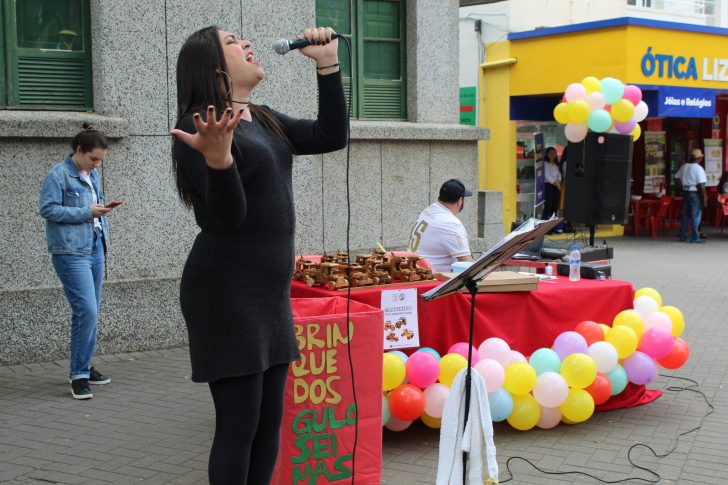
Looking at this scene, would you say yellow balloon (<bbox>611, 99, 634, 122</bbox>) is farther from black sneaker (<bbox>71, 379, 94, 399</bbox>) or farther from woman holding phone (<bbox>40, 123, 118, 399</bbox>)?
black sneaker (<bbox>71, 379, 94, 399</bbox>)

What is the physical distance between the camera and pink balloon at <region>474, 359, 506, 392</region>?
420 cm

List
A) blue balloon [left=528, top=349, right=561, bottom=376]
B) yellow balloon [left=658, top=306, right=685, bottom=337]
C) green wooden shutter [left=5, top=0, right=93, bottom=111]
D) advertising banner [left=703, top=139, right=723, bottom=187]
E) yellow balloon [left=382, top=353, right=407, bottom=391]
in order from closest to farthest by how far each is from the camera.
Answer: yellow balloon [left=382, top=353, right=407, bottom=391] < blue balloon [left=528, top=349, right=561, bottom=376] < yellow balloon [left=658, top=306, right=685, bottom=337] < green wooden shutter [left=5, top=0, right=93, bottom=111] < advertising banner [left=703, top=139, right=723, bottom=187]

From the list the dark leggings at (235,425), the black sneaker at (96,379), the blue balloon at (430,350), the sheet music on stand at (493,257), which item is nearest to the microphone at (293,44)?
the sheet music on stand at (493,257)

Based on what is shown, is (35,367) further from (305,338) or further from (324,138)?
(324,138)

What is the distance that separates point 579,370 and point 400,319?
112cm

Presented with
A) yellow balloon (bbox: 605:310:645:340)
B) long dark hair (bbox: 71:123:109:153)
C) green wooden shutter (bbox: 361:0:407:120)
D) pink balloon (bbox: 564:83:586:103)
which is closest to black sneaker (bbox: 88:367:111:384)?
long dark hair (bbox: 71:123:109:153)

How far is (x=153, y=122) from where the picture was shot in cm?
673

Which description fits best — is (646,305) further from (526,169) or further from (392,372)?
(526,169)

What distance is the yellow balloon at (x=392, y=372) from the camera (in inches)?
164

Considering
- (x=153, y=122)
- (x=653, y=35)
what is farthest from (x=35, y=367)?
(x=653, y=35)

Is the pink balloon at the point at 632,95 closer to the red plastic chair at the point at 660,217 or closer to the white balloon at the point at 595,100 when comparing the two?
the white balloon at the point at 595,100

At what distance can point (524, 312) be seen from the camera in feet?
15.8

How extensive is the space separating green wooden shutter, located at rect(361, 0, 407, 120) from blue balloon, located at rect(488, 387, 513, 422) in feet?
16.2

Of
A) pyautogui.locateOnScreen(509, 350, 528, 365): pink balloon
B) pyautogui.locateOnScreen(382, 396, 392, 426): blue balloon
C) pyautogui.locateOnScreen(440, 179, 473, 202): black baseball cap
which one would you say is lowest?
pyautogui.locateOnScreen(382, 396, 392, 426): blue balloon
